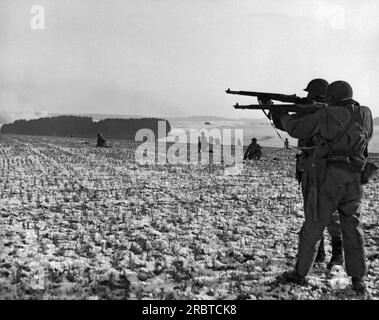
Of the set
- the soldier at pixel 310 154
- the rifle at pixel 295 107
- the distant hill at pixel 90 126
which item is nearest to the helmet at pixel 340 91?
the rifle at pixel 295 107

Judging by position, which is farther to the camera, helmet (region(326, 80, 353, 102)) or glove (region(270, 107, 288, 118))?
glove (region(270, 107, 288, 118))

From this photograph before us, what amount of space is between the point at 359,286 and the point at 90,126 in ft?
525

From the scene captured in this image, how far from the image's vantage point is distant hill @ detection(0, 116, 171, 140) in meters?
134

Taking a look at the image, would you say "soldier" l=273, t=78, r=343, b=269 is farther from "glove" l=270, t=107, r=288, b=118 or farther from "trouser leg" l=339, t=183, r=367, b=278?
"trouser leg" l=339, t=183, r=367, b=278

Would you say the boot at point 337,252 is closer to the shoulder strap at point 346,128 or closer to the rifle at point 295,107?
the shoulder strap at point 346,128

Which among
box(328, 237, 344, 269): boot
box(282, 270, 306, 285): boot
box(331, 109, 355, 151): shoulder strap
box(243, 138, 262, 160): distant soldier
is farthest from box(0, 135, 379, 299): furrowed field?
box(243, 138, 262, 160): distant soldier

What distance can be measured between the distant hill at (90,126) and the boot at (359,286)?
4725 inches

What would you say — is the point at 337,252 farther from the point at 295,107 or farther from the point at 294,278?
the point at 295,107

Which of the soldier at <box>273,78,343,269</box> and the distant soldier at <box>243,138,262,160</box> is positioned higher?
the distant soldier at <box>243,138,262,160</box>

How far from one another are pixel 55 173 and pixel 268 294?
13.0m

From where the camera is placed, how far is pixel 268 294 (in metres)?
4.27

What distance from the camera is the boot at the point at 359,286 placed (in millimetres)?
4304

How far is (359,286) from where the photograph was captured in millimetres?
4320
